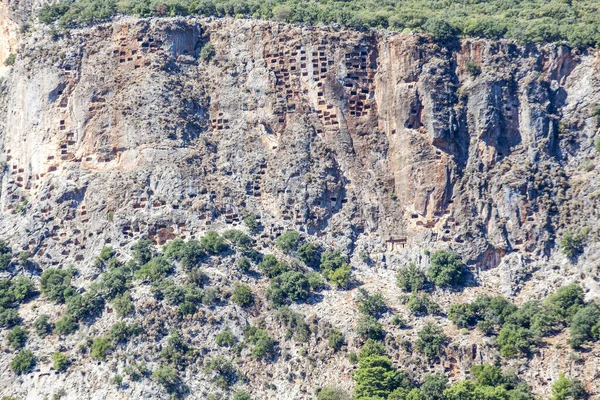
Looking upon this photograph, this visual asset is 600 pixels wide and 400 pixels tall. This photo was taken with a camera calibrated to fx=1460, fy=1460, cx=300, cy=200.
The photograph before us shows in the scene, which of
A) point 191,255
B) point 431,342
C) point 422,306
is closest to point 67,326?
point 191,255

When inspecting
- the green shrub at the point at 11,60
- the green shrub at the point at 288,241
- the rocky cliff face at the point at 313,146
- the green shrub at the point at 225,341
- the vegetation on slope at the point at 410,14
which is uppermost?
the vegetation on slope at the point at 410,14

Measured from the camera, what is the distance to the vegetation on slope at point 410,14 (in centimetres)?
10600

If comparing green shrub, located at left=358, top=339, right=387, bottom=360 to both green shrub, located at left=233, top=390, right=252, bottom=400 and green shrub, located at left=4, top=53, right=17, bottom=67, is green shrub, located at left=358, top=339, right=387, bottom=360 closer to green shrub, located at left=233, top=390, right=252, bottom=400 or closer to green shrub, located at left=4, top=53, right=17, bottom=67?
green shrub, located at left=233, top=390, right=252, bottom=400

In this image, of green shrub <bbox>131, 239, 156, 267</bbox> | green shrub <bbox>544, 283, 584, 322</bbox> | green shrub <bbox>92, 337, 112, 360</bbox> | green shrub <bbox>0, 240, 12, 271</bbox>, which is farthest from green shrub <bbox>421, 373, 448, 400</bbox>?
green shrub <bbox>0, 240, 12, 271</bbox>

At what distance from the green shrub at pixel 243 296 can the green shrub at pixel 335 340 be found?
5921mm

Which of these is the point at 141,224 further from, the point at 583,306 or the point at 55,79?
the point at 583,306

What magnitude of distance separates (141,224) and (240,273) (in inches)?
313

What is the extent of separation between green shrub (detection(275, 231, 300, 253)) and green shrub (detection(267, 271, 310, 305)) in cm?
260

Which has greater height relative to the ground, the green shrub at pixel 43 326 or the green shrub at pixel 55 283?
the green shrub at pixel 55 283

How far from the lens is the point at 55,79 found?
107062 millimetres

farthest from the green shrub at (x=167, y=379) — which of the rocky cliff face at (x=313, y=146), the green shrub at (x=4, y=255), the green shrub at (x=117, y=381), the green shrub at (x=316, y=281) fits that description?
the green shrub at (x=4, y=255)

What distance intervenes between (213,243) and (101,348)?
35.1 ft

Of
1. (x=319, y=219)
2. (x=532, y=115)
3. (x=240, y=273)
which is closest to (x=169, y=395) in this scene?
(x=240, y=273)

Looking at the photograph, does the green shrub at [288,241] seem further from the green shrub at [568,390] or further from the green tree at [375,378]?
the green shrub at [568,390]
